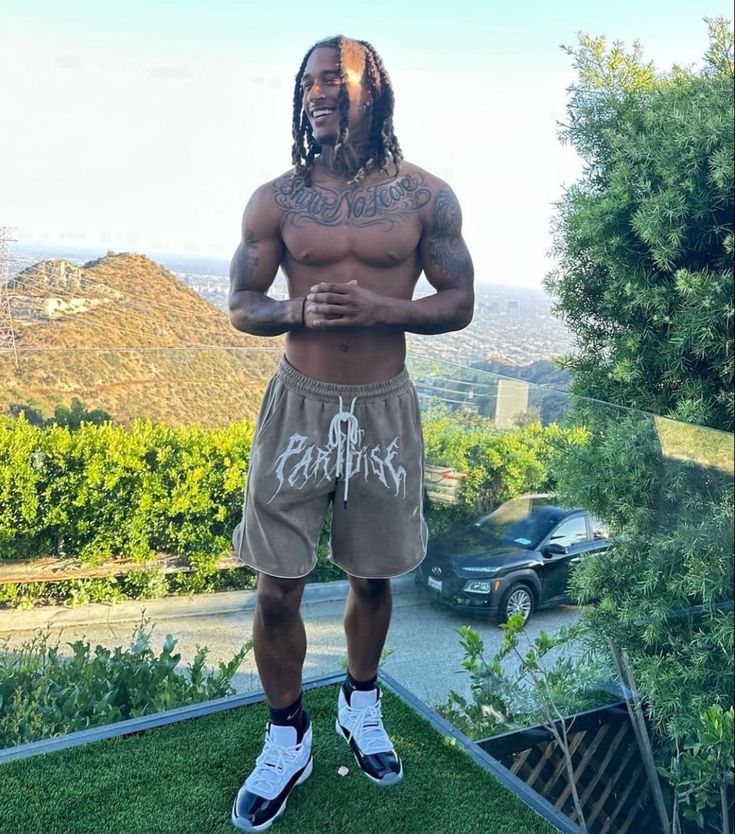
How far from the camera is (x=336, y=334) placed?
1741 mm

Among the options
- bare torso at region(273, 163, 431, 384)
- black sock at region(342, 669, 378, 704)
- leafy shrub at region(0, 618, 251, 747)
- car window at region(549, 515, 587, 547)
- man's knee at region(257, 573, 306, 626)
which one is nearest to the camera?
bare torso at region(273, 163, 431, 384)

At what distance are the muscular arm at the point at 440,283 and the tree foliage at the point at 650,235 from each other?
366 millimetres

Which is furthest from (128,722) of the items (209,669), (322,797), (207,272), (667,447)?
(207,272)

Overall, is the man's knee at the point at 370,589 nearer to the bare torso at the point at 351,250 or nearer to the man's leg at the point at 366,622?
the man's leg at the point at 366,622

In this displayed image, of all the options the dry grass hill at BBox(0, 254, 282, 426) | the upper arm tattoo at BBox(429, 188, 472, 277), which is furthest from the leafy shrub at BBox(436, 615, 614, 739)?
the dry grass hill at BBox(0, 254, 282, 426)

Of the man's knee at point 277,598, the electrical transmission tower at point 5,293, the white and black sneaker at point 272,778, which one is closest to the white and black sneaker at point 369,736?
the white and black sneaker at point 272,778

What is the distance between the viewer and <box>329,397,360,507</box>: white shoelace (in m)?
1.74

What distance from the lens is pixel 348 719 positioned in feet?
6.84

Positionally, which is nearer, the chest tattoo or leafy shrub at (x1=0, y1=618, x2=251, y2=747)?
the chest tattoo

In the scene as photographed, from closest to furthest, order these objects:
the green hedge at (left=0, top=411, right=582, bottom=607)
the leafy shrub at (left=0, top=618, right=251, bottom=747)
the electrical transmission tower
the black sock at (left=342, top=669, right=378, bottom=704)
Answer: the black sock at (left=342, top=669, right=378, bottom=704)
the leafy shrub at (left=0, top=618, right=251, bottom=747)
the green hedge at (left=0, top=411, right=582, bottom=607)
the electrical transmission tower

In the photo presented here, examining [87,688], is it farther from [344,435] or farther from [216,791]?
[344,435]

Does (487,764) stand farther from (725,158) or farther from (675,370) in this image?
(725,158)

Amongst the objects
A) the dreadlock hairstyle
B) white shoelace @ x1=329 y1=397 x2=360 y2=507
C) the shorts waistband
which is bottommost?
white shoelace @ x1=329 y1=397 x2=360 y2=507

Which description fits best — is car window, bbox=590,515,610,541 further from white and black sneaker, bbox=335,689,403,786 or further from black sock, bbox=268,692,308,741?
black sock, bbox=268,692,308,741
